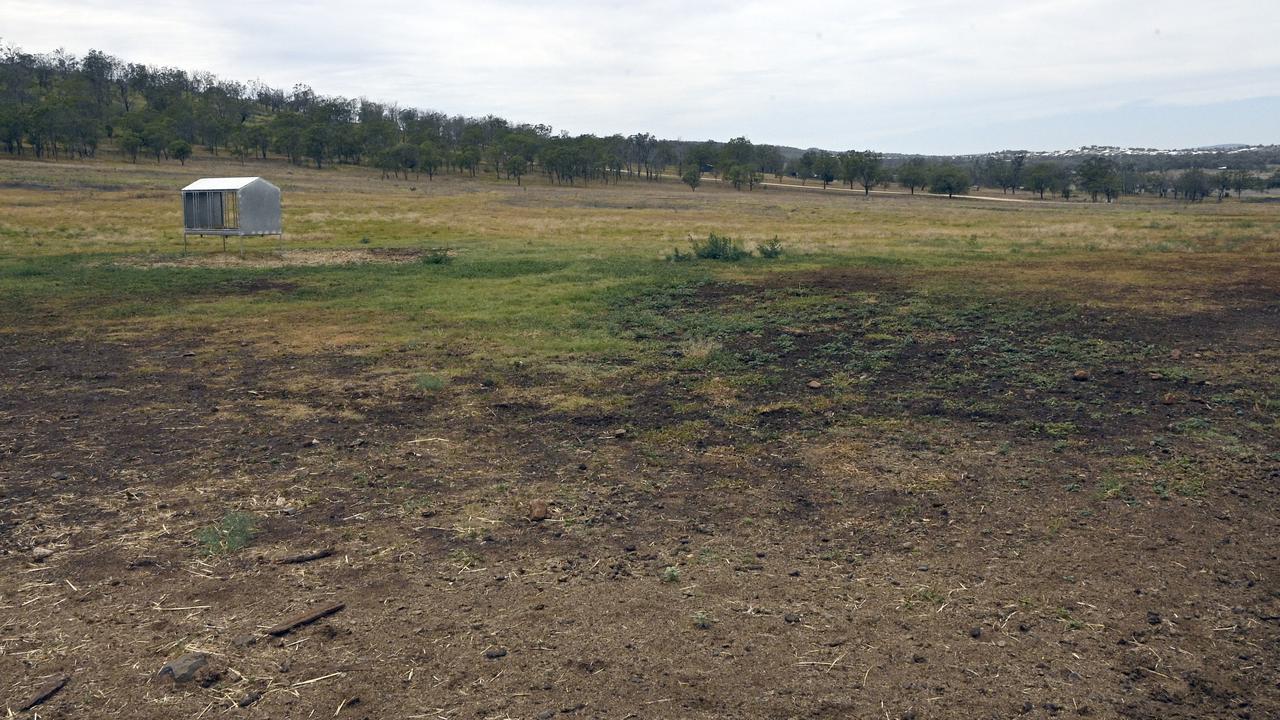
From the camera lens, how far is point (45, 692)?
437 cm

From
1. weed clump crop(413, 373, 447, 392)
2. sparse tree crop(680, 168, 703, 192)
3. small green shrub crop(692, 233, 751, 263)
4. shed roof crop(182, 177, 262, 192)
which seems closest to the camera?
weed clump crop(413, 373, 447, 392)

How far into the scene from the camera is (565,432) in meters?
8.94

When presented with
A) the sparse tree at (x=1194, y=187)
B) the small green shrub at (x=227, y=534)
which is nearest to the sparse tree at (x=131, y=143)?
the small green shrub at (x=227, y=534)

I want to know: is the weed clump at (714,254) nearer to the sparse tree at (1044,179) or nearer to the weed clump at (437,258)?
the weed clump at (437,258)

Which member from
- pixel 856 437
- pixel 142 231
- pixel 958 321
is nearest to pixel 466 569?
pixel 856 437

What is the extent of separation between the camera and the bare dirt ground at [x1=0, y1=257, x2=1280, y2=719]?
14.7ft

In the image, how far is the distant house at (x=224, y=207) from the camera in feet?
88.3

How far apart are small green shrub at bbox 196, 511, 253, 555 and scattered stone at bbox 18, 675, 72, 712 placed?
1.56 metres

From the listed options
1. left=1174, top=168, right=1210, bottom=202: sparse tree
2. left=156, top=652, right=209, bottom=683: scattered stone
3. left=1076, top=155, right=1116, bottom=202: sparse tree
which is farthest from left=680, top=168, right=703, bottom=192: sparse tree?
left=156, top=652, right=209, bottom=683: scattered stone

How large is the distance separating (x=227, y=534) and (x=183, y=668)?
1.88 meters

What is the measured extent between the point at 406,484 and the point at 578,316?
28.8 feet

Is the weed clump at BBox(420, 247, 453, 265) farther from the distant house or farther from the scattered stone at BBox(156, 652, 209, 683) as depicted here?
the scattered stone at BBox(156, 652, 209, 683)

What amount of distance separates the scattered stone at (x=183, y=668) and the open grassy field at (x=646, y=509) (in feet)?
0.22

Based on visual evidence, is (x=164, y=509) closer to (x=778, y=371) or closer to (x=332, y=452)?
(x=332, y=452)
